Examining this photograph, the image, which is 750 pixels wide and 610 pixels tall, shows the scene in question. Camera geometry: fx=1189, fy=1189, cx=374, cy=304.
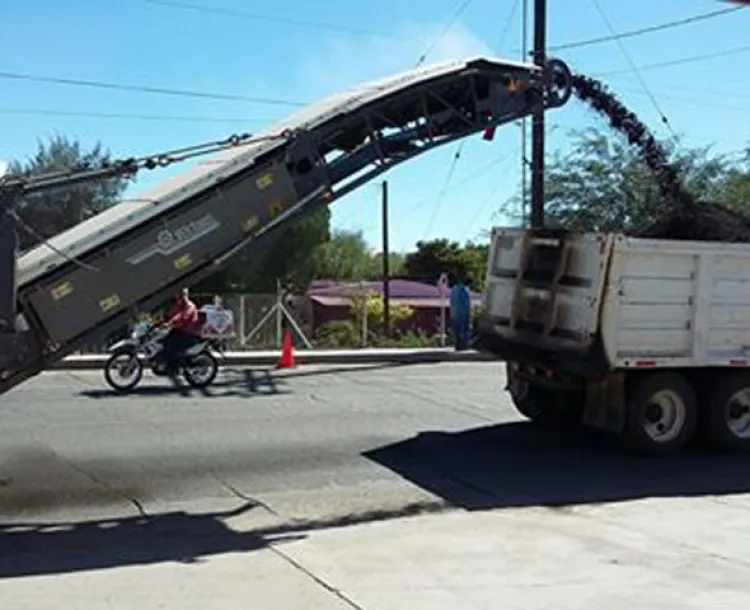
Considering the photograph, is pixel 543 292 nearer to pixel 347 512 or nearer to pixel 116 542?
pixel 347 512

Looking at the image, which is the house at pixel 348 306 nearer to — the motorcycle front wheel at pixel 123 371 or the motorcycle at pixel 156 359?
the motorcycle at pixel 156 359

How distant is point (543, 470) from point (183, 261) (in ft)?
13.7

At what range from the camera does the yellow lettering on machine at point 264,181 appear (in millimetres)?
10227

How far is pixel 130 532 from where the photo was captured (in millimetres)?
8914

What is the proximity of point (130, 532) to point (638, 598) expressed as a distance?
3.91 meters

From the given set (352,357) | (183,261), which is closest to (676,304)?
(183,261)

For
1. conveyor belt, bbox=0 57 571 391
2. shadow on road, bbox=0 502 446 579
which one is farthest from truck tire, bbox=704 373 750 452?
shadow on road, bbox=0 502 446 579

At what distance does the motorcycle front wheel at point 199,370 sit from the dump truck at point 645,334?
6.56 metres

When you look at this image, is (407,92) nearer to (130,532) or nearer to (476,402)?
(130,532)

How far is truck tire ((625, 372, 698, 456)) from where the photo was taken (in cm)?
1227

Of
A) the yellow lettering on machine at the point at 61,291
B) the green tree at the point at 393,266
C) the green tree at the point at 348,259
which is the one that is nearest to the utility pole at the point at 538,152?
the yellow lettering on machine at the point at 61,291

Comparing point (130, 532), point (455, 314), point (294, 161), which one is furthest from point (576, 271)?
point (455, 314)

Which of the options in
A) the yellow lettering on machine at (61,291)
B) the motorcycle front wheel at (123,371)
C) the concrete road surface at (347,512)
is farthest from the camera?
the motorcycle front wheel at (123,371)

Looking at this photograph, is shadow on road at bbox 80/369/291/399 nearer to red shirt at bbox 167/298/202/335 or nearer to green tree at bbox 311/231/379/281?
red shirt at bbox 167/298/202/335
